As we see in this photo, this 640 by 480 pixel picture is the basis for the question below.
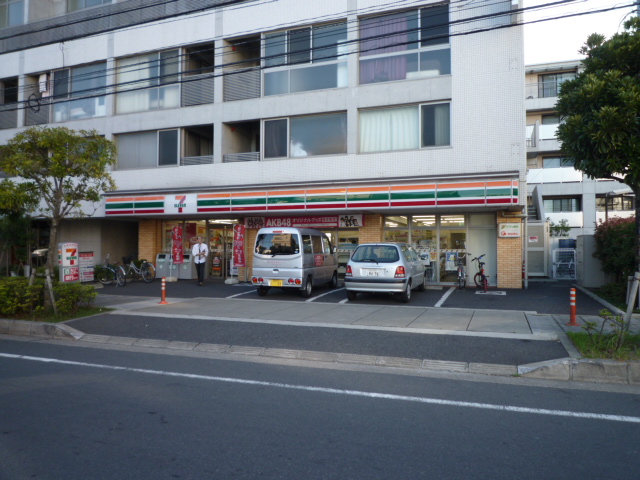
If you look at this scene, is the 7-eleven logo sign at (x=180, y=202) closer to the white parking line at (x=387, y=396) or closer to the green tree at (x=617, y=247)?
the white parking line at (x=387, y=396)

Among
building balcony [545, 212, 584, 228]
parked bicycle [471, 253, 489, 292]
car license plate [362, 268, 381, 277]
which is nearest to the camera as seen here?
car license plate [362, 268, 381, 277]

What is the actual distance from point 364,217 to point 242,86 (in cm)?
679

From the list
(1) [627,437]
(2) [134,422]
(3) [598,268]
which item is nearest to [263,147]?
(3) [598,268]

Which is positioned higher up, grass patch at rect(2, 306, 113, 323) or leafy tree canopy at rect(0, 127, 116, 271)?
leafy tree canopy at rect(0, 127, 116, 271)

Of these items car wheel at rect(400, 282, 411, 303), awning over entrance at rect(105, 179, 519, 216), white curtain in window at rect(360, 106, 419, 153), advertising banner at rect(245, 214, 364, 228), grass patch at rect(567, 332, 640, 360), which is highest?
white curtain in window at rect(360, 106, 419, 153)

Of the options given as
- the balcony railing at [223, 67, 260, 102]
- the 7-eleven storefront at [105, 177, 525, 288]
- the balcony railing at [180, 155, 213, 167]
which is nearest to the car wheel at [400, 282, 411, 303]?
the 7-eleven storefront at [105, 177, 525, 288]

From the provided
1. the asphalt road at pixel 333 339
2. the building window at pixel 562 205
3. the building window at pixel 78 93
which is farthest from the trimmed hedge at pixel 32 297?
the building window at pixel 562 205

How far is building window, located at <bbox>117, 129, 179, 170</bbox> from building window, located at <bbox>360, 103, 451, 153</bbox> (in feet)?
25.2

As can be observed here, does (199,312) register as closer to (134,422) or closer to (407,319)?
(407,319)

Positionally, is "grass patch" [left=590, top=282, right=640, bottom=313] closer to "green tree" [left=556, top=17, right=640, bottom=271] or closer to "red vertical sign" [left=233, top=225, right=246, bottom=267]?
"green tree" [left=556, top=17, right=640, bottom=271]

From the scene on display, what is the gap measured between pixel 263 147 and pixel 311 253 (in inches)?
219

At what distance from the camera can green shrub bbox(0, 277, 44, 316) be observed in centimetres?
1052

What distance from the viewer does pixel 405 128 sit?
16.6 metres

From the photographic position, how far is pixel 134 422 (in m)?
4.85
